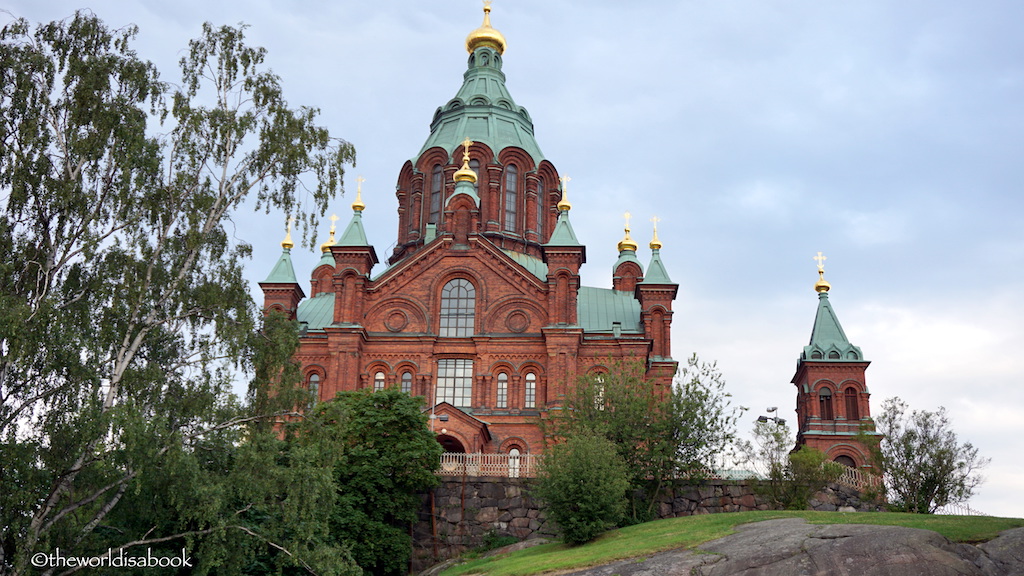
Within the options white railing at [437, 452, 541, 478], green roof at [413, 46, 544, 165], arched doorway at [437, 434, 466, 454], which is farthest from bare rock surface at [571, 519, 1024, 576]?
green roof at [413, 46, 544, 165]

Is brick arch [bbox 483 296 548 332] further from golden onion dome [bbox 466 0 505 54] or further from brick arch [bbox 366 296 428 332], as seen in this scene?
golden onion dome [bbox 466 0 505 54]

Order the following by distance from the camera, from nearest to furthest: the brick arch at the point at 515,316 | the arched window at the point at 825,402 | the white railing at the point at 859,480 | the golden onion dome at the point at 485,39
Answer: the white railing at the point at 859,480
the brick arch at the point at 515,316
the arched window at the point at 825,402
the golden onion dome at the point at 485,39

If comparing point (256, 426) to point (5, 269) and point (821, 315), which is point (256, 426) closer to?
point (5, 269)

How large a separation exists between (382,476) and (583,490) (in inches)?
277

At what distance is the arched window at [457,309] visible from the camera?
45.3 meters

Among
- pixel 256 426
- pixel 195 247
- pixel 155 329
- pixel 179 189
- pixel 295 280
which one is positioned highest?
pixel 295 280

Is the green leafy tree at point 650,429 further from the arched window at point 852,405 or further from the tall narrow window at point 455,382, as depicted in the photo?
the arched window at point 852,405

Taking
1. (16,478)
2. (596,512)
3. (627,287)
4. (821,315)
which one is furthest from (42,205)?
(821,315)

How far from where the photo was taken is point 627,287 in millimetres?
53062

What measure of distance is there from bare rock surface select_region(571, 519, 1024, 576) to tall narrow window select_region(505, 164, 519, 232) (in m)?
32.5

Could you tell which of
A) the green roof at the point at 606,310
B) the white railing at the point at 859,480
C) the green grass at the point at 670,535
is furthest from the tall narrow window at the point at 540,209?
the green grass at the point at 670,535

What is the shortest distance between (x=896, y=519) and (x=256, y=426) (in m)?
15.5

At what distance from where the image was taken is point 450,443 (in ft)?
137

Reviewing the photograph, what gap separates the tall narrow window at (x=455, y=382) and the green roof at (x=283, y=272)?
9.97 m
